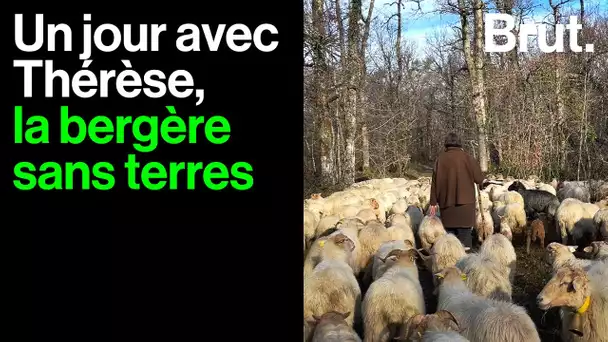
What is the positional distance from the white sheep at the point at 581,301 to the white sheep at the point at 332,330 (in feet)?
5.10

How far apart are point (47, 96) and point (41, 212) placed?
80 centimetres

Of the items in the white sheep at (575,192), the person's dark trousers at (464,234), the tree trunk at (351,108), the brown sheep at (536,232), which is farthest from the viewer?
the tree trunk at (351,108)

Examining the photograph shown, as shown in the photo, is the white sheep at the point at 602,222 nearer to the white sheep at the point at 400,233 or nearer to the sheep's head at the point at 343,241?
the white sheep at the point at 400,233

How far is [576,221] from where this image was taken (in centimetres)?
942

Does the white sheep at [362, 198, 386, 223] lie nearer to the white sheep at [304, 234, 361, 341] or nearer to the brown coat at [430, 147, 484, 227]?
the brown coat at [430, 147, 484, 227]

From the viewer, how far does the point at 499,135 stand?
18.8 metres

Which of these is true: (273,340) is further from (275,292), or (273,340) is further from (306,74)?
(306,74)

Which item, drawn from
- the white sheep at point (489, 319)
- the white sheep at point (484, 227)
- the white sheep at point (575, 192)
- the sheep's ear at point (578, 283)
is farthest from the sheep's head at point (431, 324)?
the white sheep at point (575, 192)

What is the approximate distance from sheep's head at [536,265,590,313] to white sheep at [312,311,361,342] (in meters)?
1.55

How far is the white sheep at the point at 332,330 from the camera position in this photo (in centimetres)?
415

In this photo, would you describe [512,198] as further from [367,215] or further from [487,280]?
[487,280]

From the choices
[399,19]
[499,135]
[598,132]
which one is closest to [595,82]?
[598,132]

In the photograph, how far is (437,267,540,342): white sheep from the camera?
12.9ft

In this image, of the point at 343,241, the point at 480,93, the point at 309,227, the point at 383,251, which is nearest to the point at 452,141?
the point at 383,251
